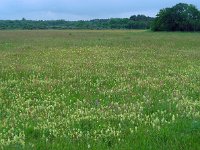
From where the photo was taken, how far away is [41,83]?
16.8 metres

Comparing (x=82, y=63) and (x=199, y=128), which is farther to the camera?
(x=82, y=63)

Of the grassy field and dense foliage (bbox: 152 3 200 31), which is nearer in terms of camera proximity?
the grassy field

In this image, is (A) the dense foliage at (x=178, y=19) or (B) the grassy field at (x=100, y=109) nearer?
(B) the grassy field at (x=100, y=109)

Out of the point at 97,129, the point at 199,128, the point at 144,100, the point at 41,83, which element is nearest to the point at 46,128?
the point at 97,129

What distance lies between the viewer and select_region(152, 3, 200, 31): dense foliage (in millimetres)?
102562

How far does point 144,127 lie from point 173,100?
331 cm

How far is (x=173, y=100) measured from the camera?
13109 millimetres

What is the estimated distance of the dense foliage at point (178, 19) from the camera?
4038 inches

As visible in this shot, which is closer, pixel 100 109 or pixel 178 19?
pixel 100 109

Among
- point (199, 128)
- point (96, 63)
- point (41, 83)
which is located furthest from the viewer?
point (96, 63)

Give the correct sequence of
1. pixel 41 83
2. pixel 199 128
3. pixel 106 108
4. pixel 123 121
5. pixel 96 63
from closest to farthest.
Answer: pixel 199 128
pixel 123 121
pixel 106 108
pixel 41 83
pixel 96 63

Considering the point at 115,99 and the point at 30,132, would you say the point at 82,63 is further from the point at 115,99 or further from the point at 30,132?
the point at 30,132

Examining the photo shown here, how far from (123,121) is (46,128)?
1.69 m

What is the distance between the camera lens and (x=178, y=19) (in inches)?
4043
